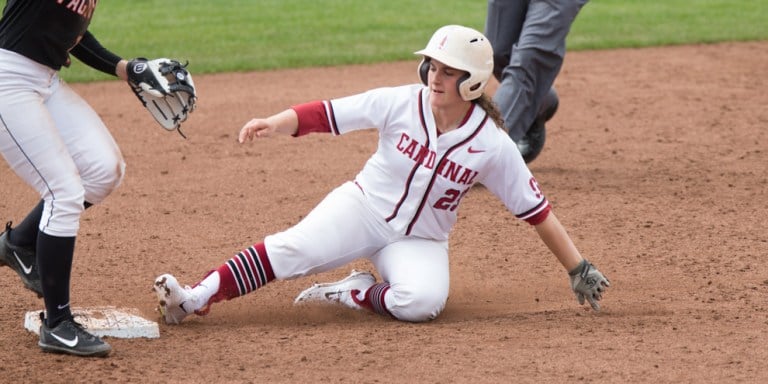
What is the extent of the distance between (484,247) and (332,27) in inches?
295

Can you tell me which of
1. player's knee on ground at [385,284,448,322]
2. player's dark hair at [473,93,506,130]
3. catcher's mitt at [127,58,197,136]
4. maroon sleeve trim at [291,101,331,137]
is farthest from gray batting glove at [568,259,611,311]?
catcher's mitt at [127,58,197,136]

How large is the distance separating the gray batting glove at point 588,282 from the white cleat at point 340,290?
34.5 inches

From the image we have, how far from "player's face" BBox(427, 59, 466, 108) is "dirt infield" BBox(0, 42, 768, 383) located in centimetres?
91

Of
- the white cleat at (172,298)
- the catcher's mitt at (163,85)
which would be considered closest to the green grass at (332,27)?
the catcher's mitt at (163,85)

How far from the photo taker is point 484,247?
20.6 ft

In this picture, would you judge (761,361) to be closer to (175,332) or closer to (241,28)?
(175,332)

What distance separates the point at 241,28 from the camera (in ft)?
43.9

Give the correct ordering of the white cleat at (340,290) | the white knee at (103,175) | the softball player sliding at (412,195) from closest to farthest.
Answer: the white knee at (103,175) → the softball player sliding at (412,195) → the white cleat at (340,290)

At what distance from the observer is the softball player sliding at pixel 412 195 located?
4961mm

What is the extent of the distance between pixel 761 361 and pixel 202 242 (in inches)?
118

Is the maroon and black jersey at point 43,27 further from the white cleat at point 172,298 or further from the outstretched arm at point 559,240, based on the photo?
the outstretched arm at point 559,240

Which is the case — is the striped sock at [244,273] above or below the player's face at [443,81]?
below

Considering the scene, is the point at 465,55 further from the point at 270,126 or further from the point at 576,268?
the point at 576,268

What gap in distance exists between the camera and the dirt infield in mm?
4441
